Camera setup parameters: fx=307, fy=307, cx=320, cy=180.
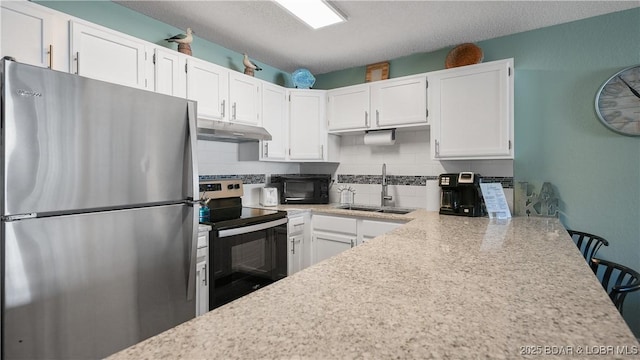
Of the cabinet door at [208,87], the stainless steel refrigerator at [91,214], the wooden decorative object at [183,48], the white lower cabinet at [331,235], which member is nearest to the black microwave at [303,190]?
the white lower cabinet at [331,235]

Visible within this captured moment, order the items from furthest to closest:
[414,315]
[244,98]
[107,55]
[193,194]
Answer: [244,98]
[107,55]
[193,194]
[414,315]

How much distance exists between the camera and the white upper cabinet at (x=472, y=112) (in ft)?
7.59

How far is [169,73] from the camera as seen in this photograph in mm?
2172

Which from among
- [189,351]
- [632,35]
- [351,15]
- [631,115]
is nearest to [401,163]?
[351,15]

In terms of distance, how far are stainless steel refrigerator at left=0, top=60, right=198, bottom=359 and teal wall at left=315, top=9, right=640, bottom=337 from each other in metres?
2.55

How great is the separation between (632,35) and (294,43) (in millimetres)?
2512

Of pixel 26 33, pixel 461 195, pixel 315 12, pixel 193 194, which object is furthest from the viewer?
pixel 461 195

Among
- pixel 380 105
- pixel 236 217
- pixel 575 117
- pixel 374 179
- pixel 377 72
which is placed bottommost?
pixel 236 217

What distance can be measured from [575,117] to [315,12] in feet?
6.87

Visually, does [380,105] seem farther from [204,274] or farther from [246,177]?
[204,274]

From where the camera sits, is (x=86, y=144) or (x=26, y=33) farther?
(x=26, y=33)

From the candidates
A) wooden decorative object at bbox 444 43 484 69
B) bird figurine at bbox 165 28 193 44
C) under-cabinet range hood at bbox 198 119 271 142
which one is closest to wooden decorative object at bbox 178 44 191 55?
bird figurine at bbox 165 28 193 44

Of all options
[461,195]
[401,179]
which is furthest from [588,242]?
[401,179]

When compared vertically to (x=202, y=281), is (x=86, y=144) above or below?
above
